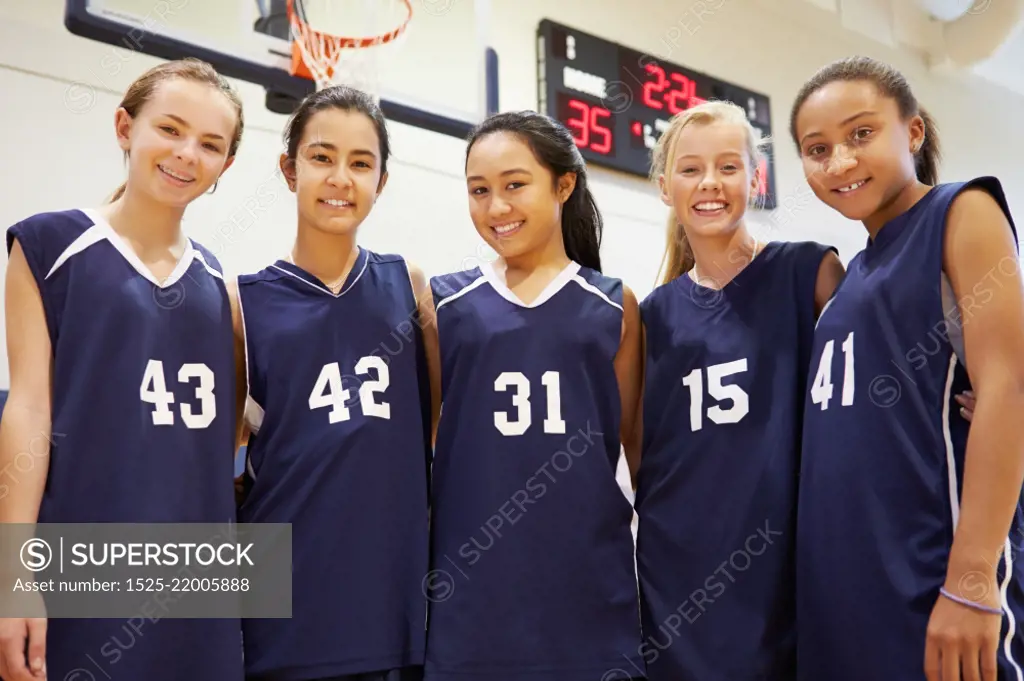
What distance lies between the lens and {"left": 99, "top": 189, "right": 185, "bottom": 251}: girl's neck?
6.46 feet

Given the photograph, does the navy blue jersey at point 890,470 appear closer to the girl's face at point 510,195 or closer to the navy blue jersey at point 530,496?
the navy blue jersey at point 530,496

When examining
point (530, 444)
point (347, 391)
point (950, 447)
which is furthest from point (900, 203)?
point (347, 391)

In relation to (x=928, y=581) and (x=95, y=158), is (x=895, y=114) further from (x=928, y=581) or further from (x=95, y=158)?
(x=95, y=158)

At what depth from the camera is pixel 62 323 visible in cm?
182

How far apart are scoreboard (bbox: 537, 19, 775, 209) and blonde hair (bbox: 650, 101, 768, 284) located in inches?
110

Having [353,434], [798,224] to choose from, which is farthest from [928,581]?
[798,224]

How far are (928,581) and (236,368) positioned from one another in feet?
4.60

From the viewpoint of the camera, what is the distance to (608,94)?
537cm

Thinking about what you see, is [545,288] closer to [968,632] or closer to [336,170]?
[336,170]

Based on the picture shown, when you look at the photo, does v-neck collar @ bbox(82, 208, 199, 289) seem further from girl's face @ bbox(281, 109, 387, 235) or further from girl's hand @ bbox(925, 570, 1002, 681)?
girl's hand @ bbox(925, 570, 1002, 681)

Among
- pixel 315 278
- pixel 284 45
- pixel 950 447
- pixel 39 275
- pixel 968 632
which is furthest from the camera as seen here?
pixel 284 45

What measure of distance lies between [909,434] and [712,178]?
746 mm

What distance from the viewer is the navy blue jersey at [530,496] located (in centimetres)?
183

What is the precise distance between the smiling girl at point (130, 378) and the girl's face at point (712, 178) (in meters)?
1.04
